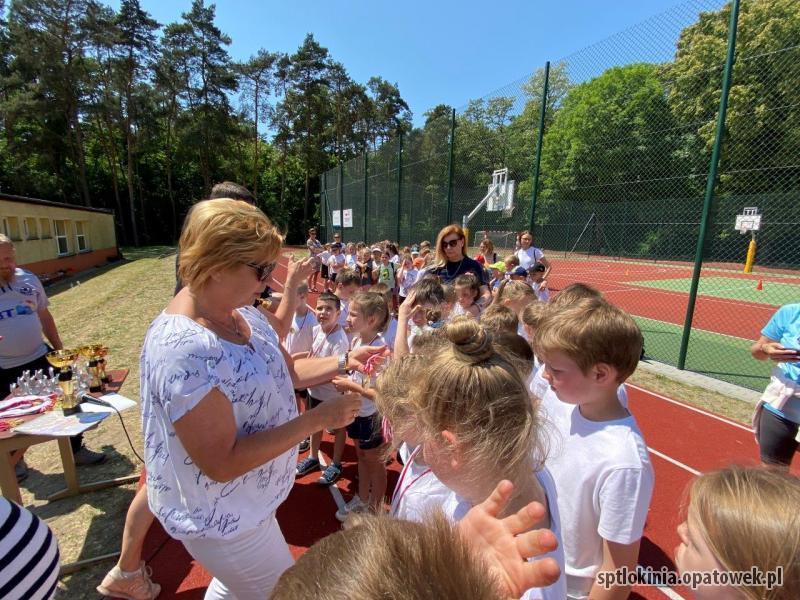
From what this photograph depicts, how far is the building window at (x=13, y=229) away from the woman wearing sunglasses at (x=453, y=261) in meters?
18.4

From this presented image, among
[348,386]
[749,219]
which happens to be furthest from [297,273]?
[749,219]

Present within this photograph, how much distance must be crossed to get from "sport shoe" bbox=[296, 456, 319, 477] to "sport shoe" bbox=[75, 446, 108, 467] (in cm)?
187

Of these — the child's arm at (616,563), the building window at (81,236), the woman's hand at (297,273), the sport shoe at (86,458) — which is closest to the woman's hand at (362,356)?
the woman's hand at (297,273)

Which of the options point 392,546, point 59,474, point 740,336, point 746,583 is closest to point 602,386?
point 746,583

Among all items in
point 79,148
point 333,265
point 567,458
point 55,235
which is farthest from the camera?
point 79,148

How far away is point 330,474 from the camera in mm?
3621

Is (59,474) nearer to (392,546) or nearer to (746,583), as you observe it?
(392,546)

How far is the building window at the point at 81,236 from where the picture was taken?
73.0 feet

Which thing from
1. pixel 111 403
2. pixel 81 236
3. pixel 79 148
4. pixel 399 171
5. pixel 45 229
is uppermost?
pixel 79 148

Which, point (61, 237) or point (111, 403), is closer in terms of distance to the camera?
point (111, 403)

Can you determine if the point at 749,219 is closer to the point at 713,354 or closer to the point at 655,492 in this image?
the point at 713,354

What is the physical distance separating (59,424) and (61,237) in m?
23.0

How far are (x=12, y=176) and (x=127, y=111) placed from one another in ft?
31.5

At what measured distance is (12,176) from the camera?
1212 inches
